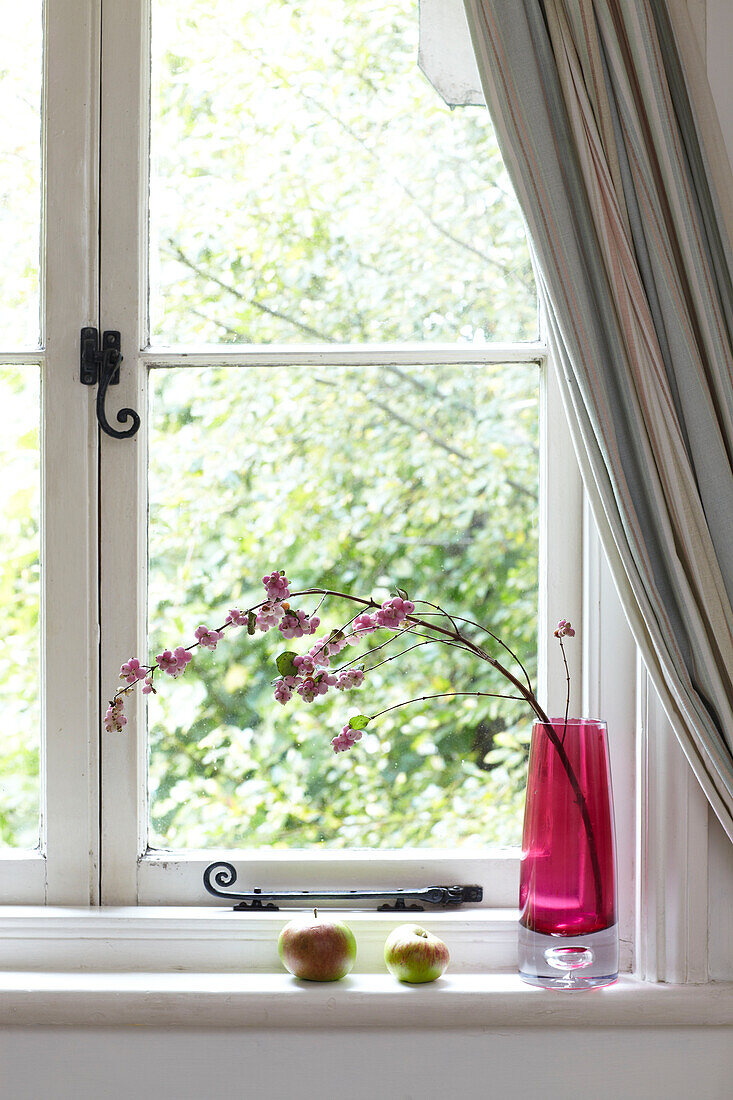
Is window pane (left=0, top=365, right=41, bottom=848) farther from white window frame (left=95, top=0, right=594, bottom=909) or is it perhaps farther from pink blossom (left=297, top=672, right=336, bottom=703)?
pink blossom (left=297, top=672, right=336, bottom=703)

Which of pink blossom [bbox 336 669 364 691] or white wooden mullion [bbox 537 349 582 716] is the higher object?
white wooden mullion [bbox 537 349 582 716]

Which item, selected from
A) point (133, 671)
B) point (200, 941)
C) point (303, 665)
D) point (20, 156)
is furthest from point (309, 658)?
point (20, 156)

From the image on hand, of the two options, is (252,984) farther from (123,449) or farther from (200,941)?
(123,449)

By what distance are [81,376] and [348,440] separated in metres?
0.39

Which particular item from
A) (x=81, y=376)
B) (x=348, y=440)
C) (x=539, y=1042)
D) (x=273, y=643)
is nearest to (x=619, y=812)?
(x=539, y=1042)

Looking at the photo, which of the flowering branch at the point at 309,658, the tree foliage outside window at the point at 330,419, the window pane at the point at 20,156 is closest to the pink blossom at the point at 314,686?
the flowering branch at the point at 309,658

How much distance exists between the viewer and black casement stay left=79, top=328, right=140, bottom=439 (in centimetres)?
133

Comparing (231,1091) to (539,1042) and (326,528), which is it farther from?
Answer: (326,528)

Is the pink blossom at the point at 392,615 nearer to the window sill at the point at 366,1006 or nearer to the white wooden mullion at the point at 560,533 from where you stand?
the white wooden mullion at the point at 560,533

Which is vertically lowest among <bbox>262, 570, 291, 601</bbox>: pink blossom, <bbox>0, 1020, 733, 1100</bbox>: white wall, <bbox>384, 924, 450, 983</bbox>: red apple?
<bbox>0, 1020, 733, 1100</bbox>: white wall

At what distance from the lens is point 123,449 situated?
135 cm

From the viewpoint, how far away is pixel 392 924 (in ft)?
4.22

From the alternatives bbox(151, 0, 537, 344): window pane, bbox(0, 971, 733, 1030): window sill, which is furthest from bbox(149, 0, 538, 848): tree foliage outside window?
bbox(0, 971, 733, 1030): window sill

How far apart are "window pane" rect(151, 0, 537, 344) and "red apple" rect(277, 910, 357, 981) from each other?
80 cm
